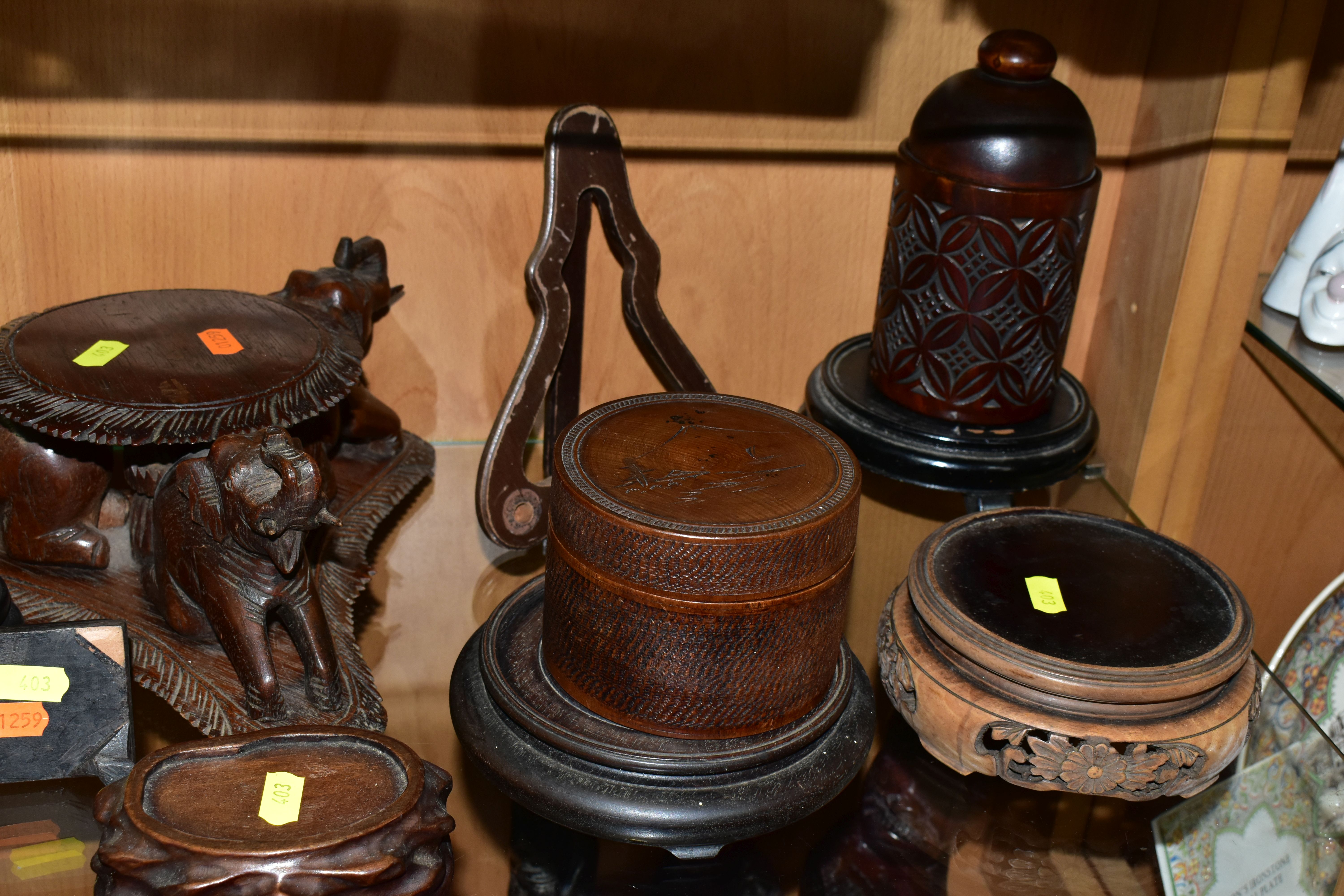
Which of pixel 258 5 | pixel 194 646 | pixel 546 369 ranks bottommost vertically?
pixel 194 646

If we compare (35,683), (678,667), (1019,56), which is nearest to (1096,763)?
(678,667)

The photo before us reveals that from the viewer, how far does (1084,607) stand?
87 centimetres

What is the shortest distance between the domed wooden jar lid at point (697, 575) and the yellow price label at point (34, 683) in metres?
0.31

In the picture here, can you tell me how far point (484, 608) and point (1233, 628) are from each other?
580mm

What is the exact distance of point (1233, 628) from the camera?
850 millimetres

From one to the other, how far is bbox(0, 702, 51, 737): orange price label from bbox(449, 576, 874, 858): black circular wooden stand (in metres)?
0.26

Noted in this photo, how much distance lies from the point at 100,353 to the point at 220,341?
83 millimetres

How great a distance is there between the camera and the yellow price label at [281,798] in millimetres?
675

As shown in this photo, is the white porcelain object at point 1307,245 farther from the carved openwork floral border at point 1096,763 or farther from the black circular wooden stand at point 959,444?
the carved openwork floral border at point 1096,763

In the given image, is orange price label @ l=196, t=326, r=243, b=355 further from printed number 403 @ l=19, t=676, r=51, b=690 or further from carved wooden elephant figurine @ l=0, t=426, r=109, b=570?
printed number 403 @ l=19, t=676, r=51, b=690

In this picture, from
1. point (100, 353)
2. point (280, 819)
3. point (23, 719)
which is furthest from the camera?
point (100, 353)

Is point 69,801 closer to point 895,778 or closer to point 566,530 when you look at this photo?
point 566,530

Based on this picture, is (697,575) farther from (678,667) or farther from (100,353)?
(100,353)

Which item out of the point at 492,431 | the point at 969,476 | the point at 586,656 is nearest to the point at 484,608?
the point at 492,431
